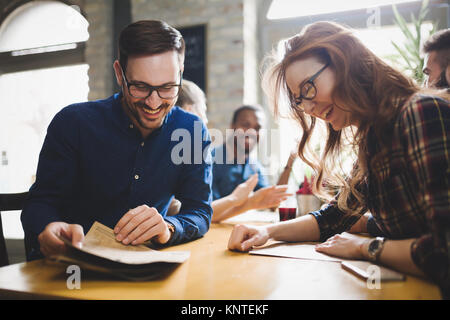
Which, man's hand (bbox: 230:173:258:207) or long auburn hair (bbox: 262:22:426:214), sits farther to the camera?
man's hand (bbox: 230:173:258:207)

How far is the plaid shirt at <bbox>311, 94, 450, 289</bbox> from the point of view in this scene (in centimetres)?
73

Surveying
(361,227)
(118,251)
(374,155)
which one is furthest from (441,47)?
(118,251)

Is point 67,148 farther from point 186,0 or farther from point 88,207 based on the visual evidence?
point 186,0

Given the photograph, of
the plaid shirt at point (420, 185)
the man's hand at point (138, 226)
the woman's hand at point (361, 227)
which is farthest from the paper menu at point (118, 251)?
the woman's hand at point (361, 227)

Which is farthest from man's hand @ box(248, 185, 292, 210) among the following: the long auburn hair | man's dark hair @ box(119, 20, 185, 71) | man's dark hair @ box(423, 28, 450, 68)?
man's dark hair @ box(423, 28, 450, 68)

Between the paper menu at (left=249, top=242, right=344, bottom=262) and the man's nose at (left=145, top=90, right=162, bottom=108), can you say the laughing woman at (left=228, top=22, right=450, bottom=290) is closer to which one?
the paper menu at (left=249, top=242, right=344, bottom=262)

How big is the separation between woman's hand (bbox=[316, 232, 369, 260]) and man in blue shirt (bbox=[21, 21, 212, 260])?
1.50 ft

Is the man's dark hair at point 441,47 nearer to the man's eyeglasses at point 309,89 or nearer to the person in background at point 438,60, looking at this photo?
the person in background at point 438,60

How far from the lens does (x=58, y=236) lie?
841 mm

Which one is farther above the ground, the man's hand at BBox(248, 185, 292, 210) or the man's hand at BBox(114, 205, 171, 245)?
the man's hand at BBox(114, 205, 171, 245)

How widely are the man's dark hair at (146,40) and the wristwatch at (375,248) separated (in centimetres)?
90

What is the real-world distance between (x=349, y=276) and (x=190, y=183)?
71 centimetres

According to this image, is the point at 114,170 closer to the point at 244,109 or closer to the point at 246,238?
the point at 246,238
